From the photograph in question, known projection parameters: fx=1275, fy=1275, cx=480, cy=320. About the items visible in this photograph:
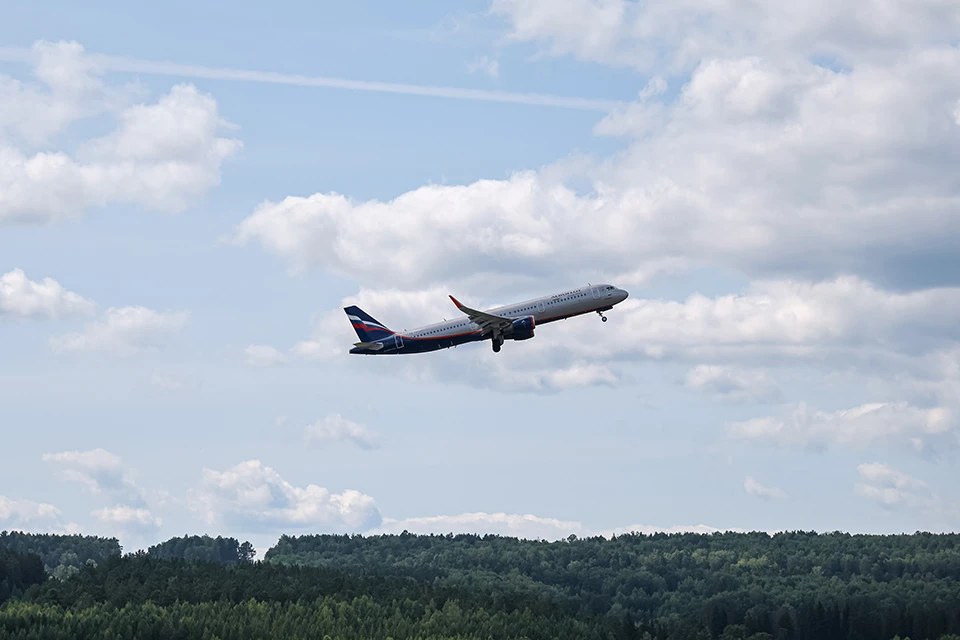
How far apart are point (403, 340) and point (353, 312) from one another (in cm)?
1771

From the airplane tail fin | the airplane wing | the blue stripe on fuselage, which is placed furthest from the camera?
the airplane tail fin

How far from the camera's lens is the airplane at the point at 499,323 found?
17488cm

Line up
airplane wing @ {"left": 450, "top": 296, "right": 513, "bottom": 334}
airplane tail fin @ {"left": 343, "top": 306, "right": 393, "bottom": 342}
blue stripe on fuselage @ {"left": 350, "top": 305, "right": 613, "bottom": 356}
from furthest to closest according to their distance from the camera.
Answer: airplane tail fin @ {"left": 343, "top": 306, "right": 393, "bottom": 342}
blue stripe on fuselage @ {"left": 350, "top": 305, "right": 613, "bottom": 356}
airplane wing @ {"left": 450, "top": 296, "right": 513, "bottom": 334}

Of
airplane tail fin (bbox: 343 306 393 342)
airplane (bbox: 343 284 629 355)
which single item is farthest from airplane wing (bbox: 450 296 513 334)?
airplane tail fin (bbox: 343 306 393 342)

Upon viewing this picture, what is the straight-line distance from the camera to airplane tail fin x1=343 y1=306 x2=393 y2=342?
194m

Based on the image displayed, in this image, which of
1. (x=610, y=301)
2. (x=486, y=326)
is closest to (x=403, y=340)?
(x=486, y=326)

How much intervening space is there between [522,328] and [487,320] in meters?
5.08

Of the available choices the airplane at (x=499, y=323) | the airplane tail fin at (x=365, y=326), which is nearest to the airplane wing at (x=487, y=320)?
the airplane at (x=499, y=323)

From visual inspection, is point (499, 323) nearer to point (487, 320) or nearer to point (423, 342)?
point (487, 320)

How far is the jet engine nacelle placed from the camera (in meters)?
174

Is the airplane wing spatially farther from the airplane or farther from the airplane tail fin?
the airplane tail fin

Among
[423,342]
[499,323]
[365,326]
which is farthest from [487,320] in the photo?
[365,326]

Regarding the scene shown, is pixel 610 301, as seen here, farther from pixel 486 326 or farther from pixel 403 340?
pixel 403 340

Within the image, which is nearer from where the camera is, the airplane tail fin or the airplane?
the airplane
